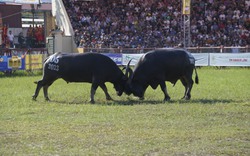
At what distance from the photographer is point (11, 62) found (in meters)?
28.5

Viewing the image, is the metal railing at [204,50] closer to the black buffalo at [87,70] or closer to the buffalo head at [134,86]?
the buffalo head at [134,86]

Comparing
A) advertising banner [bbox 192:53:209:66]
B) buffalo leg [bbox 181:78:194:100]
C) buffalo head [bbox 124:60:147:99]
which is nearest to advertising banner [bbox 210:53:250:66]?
advertising banner [bbox 192:53:209:66]

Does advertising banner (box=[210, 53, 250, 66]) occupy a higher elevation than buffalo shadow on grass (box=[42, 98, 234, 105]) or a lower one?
higher

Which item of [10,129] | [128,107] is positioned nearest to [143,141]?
[10,129]

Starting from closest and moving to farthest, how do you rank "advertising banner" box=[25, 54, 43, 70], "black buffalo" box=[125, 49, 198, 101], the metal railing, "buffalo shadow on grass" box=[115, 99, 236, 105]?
"buffalo shadow on grass" box=[115, 99, 236, 105] < "black buffalo" box=[125, 49, 198, 101] < "advertising banner" box=[25, 54, 43, 70] < the metal railing

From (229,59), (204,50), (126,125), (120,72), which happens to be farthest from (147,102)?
(204,50)

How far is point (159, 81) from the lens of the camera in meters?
16.1

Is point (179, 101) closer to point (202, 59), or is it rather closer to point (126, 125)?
point (126, 125)

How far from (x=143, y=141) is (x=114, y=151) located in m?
0.90

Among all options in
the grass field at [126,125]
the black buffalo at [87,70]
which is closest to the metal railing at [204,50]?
the grass field at [126,125]

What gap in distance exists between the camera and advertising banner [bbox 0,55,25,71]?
28.1 m

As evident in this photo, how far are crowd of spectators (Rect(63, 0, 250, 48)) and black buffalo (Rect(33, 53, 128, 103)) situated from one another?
22.5 meters

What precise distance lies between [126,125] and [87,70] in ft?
16.5

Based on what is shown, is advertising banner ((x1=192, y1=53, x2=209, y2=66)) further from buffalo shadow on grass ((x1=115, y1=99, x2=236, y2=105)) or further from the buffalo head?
buffalo shadow on grass ((x1=115, y1=99, x2=236, y2=105))
